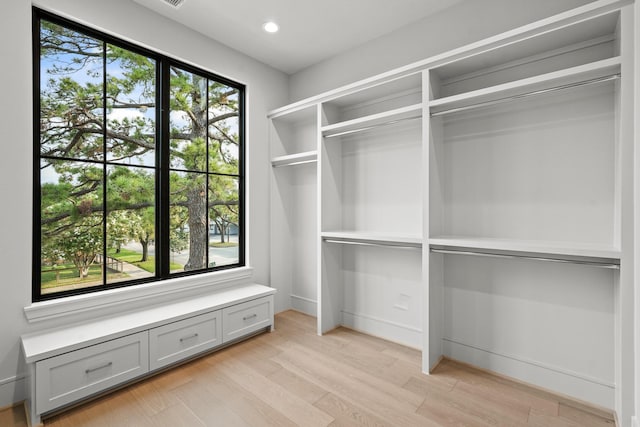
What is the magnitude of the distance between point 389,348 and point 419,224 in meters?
1.12

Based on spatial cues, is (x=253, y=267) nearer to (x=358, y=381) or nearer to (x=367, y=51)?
(x=358, y=381)

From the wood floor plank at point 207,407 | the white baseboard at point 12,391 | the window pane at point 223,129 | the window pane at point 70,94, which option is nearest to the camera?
the wood floor plank at point 207,407

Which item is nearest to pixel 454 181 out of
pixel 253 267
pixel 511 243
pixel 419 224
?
pixel 419 224

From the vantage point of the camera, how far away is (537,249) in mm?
1838

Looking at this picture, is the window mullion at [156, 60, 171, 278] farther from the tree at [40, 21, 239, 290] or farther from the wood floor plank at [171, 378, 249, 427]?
the wood floor plank at [171, 378, 249, 427]

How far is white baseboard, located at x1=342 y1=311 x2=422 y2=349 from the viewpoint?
107 inches

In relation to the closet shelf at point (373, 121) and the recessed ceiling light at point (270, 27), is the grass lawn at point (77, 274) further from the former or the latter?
the recessed ceiling light at point (270, 27)

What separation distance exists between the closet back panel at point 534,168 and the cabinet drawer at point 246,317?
5.79 feet

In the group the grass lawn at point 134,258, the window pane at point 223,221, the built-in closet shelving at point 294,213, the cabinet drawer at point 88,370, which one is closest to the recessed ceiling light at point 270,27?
the built-in closet shelving at point 294,213

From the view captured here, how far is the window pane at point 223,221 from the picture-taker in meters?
3.10

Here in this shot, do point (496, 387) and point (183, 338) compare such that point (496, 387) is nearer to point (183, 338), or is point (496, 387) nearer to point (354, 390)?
point (354, 390)

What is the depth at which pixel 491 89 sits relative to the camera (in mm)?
1999

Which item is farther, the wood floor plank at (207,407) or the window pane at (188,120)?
the window pane at (188,120)

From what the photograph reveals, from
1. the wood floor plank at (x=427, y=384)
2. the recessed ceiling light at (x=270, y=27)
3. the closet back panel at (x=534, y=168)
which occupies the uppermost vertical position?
the recessed ceiling light at (x=270, y=27)
